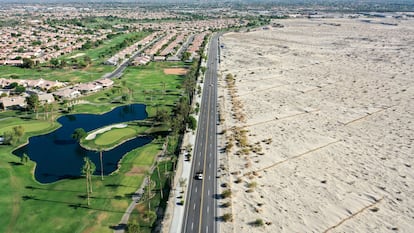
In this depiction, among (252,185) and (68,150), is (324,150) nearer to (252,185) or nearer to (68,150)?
(252,185)

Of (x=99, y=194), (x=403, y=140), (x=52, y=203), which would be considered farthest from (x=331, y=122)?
(x=52, y=203)

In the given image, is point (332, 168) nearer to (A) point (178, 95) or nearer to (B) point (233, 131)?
(B) point (233, 131)

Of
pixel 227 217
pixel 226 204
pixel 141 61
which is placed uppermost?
pixel 141 61

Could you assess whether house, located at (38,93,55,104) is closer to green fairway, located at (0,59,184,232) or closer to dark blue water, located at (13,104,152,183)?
green fairway, located at (0,59,184,232)

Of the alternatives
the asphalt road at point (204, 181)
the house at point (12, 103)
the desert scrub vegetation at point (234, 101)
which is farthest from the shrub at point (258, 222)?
the house at point (12, 103)

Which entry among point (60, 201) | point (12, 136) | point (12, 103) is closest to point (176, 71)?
point (12, 103)

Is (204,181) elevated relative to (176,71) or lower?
lower
